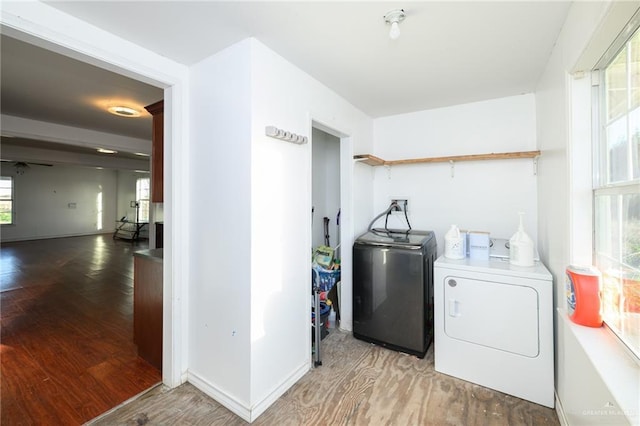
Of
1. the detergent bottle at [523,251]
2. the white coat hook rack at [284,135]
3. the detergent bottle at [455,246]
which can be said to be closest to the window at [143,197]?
the white coat hook rack at [284,135]

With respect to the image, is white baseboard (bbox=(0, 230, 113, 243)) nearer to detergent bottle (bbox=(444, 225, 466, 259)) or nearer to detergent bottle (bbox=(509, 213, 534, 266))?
detergent bottle (bbox=(444, 225, 466, 259))

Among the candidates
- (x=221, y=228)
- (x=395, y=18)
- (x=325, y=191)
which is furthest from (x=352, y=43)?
(x=325, y=191)

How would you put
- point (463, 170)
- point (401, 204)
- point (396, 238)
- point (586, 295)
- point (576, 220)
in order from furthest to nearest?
1. point (401, 204)
2. point (463, 170)
3. point (396, 238)
4. point (576, 220)
5. point (586, 295)

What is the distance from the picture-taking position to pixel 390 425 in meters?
1.59

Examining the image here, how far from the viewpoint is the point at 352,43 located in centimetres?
170

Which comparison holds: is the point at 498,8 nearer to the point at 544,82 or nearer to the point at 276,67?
the point at 544,82

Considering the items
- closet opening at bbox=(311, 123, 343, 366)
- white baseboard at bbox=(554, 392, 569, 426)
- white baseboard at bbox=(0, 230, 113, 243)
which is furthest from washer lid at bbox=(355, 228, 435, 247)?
white baseboard at bbox=(0, 230, 113, 243)

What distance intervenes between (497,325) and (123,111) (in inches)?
176

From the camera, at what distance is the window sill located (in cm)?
85

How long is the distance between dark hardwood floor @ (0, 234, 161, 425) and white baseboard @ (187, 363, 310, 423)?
0.39m

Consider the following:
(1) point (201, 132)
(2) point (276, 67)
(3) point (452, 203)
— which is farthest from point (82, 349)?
(3) point (452, 203)

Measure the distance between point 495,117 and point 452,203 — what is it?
94 cm

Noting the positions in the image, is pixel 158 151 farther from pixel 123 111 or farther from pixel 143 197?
pixel 143 197

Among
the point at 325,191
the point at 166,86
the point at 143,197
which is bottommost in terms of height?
the point at 325,191
